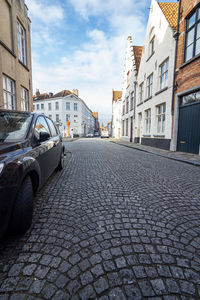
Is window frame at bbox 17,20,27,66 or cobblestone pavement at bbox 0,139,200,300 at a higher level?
window frame at bbox 17,20,27,66

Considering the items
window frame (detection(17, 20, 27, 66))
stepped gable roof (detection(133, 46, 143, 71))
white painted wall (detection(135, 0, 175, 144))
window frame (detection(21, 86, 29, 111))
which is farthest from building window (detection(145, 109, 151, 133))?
window frame (detection(17, 20, 27, 66))

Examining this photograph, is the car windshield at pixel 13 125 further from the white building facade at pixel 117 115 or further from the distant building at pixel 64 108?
the distant building at pixel 64 108

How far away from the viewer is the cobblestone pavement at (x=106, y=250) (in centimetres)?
122

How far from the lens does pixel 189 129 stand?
27.7ft

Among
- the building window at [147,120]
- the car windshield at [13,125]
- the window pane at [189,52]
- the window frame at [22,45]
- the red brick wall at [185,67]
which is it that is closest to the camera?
Answer: the car windshield at [13,125]

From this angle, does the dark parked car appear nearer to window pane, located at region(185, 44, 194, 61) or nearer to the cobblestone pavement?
the cobblestone pavement

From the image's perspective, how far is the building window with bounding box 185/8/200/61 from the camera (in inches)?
306

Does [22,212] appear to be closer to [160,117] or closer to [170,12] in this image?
[160,117]

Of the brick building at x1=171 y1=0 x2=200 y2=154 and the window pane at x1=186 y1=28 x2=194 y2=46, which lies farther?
the window pane at x1=186 y1=28 x2=194 y2=46

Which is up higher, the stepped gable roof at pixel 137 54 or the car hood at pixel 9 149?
the stepped gable roof at pixel 137 54

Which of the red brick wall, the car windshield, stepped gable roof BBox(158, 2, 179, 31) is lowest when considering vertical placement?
the car windshield

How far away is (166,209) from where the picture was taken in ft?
8.13

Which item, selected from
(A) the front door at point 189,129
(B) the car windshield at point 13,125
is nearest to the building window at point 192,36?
(A) the front door at point 189,129

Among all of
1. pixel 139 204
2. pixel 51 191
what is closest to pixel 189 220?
pixel 139 204
